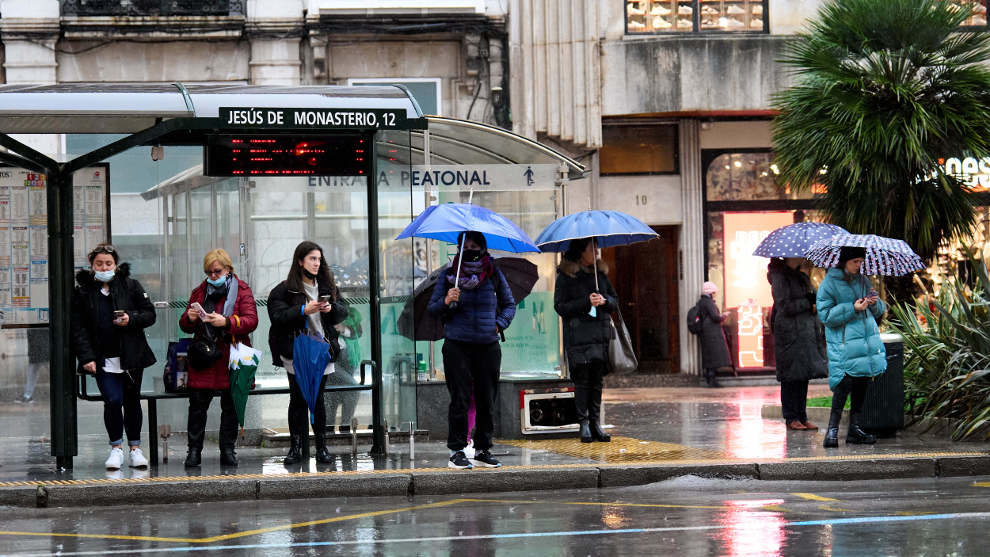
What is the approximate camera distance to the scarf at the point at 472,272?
10953 millimetres

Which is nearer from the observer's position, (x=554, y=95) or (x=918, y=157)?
(x=918, y=157)

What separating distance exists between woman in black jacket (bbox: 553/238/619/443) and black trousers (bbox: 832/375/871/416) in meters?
2.02

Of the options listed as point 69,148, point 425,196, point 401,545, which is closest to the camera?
point 401,545

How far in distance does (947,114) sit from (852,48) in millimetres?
1398

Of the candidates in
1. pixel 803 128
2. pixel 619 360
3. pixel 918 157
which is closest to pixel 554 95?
pixel 803 128

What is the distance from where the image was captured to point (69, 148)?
11.5 m

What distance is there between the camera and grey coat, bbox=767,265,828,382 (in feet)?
45.1

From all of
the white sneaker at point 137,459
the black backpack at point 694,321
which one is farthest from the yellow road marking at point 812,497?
the black backpack at point 694,321

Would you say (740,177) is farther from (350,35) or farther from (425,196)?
(425,196)

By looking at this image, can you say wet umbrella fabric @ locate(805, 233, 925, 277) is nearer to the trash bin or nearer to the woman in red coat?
the trash bin

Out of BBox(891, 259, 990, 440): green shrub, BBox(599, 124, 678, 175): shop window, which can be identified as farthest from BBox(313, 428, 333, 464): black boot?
BBox(599, 124, 678, 175): shop window

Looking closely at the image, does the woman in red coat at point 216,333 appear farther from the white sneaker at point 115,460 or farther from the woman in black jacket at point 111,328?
the white sneaker at point 115,460

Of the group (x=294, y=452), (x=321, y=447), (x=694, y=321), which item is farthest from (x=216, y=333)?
(x=694, y=321)

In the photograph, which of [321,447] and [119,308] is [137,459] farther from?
[321,447]
